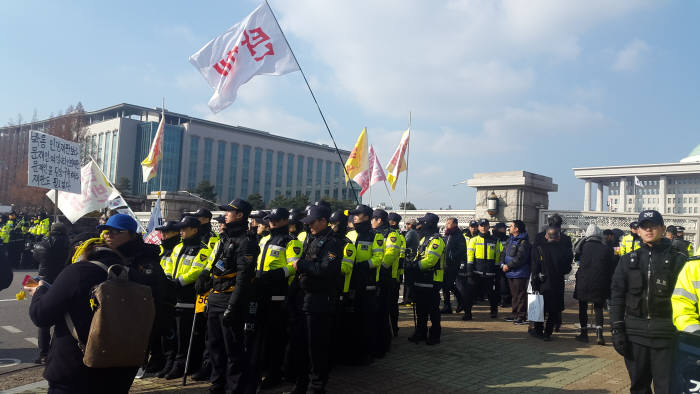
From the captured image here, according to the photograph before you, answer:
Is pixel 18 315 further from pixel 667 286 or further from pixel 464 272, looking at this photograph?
pixel 667 286

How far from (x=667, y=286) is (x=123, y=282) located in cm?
428

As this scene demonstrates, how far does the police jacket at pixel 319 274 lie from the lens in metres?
4.95

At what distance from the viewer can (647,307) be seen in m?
4.08

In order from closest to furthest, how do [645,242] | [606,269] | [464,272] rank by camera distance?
[645,242] < [606,269] < [464,272]

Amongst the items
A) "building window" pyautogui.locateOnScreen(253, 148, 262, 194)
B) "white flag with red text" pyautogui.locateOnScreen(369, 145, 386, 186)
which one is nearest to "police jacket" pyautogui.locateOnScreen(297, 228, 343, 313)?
"white flag with red text" pyautogui.locateOnScreen(369, 145, 386, 186)

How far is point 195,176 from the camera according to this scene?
80.2 m

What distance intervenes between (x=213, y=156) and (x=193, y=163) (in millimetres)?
3835

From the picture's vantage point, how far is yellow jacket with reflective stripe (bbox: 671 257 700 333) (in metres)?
3.32

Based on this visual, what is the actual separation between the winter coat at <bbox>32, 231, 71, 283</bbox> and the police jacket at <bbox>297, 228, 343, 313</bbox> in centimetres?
358

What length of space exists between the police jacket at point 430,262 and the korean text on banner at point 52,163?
6780mm

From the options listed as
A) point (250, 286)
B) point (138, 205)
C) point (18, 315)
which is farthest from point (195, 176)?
point (250, 286)

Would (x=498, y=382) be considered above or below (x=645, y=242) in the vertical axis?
below

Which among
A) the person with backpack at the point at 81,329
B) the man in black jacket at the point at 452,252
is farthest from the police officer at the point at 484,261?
the person with backpack at the point at 81,329

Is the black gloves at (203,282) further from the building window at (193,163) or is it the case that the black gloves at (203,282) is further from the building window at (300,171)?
the building window at (300,171)
